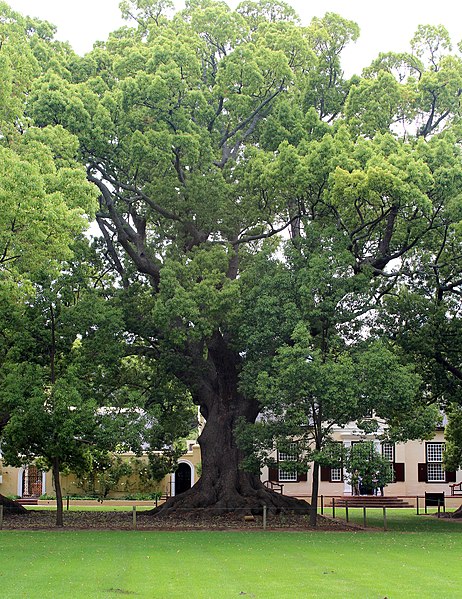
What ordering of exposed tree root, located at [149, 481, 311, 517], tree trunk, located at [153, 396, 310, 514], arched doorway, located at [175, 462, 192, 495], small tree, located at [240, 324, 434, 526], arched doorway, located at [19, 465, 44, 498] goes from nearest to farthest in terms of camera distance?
small tree, located at [240, 324, 434, 526] < exposed tree root, located at [149, 481, 311, 517] < tree trunk, located at [153, 396, 310, 514] < arched doorway, located at [19, 465, 44, 498] < arched doorway, located at [175, 462, 192, 495]

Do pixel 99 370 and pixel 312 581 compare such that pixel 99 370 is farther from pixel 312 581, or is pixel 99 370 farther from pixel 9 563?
pixel 312 581

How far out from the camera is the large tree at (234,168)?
75.0 ft

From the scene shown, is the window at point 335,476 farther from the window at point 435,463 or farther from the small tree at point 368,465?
the small tree at point 368,465

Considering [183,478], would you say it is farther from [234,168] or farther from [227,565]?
[227,565]

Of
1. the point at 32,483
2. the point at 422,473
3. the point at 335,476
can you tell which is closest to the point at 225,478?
the point at 335,476

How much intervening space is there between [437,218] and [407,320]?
3.68 m

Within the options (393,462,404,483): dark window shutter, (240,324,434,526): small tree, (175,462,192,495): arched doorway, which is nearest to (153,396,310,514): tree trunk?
(240,324,434,526): small tree

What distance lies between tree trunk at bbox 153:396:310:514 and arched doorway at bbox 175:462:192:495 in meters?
16.4

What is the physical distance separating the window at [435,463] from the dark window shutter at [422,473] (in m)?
0.22

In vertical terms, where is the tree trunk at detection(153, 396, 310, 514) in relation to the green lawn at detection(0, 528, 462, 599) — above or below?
above

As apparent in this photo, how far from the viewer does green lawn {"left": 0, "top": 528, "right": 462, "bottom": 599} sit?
12.1 meters

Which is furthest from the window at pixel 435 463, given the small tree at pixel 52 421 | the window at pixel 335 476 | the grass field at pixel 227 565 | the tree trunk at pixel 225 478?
the small tree at pixel 52 421

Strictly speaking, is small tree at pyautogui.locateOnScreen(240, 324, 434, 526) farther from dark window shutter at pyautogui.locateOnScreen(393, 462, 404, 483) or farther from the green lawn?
dark window shutter at pyautogui.locateOnScreen(393, 462, 404, 483)

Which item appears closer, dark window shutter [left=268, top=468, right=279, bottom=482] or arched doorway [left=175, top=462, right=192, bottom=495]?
dark window shutter [left=268, top=468, right=279, bottom=482]
